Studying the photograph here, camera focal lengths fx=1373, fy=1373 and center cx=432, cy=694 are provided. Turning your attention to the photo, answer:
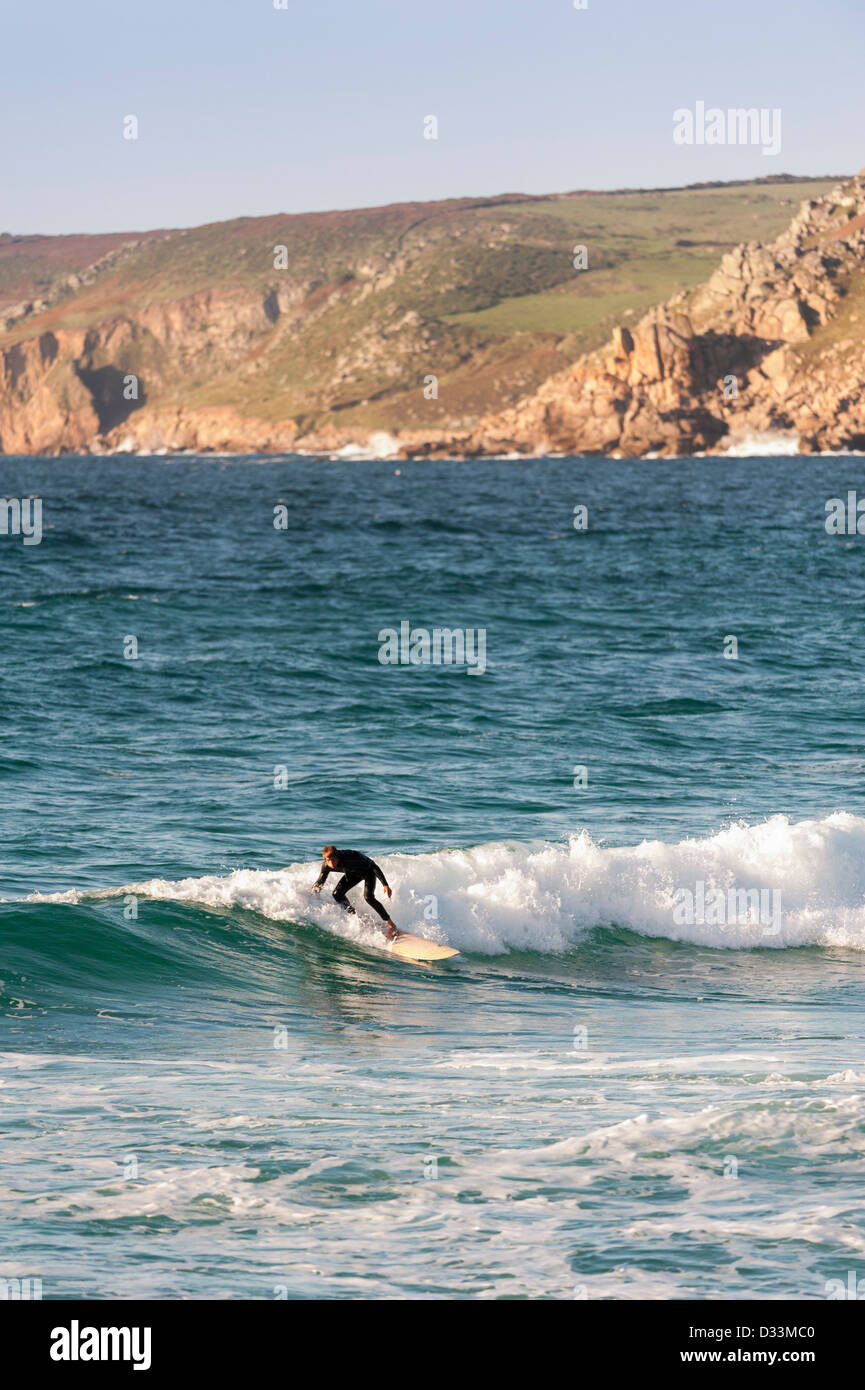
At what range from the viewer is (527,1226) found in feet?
33.0

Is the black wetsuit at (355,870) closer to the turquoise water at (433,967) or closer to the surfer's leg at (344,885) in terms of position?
the surfer's leg at (344,885)

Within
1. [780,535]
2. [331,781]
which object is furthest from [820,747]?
[780,535]

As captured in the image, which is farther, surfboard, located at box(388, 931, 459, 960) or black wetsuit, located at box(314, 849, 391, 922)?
surfboard, located at box(388, 931, 459, 960)

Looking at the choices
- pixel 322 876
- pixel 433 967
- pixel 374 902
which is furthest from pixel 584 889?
pixel 322 876

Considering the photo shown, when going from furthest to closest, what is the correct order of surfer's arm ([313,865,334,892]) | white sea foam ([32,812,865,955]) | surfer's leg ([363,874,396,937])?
white sea foam ([32,812,865,955]) → surfer's leg ([363,874,396,937]) → surfer's arm ([313,865,334,892])

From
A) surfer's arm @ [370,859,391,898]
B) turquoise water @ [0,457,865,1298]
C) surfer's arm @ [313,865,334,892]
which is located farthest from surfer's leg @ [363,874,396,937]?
surfer's arm @ [313,865,334,892]

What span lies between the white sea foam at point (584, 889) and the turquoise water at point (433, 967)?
0.06m

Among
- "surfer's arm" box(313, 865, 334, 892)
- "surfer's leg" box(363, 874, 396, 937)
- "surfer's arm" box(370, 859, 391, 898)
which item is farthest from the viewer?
"surfer's leg" box(363, 874, 396, 937)

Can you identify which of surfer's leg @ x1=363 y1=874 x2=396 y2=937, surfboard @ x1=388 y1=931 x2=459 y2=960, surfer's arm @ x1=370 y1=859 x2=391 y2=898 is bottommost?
surfboard @ x1=388 y1=931 x2=459 y2=960

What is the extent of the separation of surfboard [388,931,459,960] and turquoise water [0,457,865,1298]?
1.06 feet

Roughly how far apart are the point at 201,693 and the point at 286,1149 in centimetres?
2255

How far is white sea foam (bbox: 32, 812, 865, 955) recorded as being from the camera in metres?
20.7

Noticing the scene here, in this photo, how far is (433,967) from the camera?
19891 millimetres

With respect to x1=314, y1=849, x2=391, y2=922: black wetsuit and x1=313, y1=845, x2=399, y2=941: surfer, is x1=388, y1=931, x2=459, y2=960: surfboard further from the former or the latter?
x1=314, y1=849, x2=391, y2=922: black wetsuit
